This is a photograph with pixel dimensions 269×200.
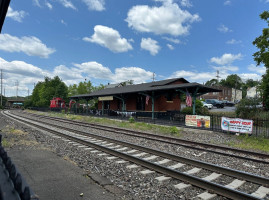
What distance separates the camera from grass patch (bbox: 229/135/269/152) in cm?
1011

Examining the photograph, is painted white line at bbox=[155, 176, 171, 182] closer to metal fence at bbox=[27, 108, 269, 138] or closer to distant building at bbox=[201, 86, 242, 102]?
metal fence at bbox=[27, 108, 269, 138]

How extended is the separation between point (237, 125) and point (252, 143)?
230 centimetres

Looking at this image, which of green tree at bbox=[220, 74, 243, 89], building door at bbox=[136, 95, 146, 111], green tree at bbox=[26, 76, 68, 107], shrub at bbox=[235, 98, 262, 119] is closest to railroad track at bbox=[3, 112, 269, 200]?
shrub at bbox=[235, 98, 262, 119]

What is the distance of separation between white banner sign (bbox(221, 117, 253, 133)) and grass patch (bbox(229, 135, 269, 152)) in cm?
69

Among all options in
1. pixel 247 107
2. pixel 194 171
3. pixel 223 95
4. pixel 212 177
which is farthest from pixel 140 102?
pixel 223 95

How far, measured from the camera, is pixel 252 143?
11.1 meters

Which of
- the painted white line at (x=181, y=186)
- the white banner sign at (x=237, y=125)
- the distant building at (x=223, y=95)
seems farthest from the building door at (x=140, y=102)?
the distant building at (x=223, y=95)

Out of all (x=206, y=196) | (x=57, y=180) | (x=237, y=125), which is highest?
(x=237, y=125)

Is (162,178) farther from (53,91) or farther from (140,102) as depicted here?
(53,91)

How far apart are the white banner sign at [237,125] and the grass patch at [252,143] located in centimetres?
69

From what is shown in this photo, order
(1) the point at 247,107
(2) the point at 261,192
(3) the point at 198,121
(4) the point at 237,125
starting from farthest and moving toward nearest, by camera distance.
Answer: (1) the point at 247,107
(3) the point at 198,121
(4) the point at 237,125
(2) the point at 261,192

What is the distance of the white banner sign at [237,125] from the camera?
1259 centimetres

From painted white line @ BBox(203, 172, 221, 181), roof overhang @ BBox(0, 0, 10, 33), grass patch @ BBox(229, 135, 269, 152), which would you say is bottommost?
painted white line @ BBox(203, 172, 221, 181)

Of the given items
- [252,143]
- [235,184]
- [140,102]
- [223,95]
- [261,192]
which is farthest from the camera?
[223,95]
